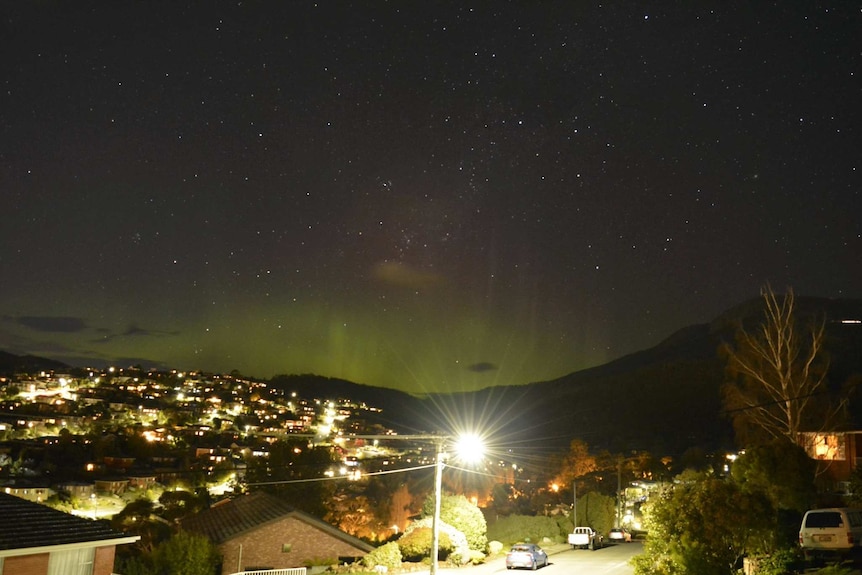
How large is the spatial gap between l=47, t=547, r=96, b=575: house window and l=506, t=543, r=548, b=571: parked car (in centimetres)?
2297

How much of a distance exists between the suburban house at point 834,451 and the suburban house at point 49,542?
36.3 m

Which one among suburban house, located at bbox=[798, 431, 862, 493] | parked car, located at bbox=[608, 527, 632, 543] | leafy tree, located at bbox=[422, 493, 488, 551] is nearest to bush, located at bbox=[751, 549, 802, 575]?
suburban house, located at bbox=[798, 431, 862, 493]

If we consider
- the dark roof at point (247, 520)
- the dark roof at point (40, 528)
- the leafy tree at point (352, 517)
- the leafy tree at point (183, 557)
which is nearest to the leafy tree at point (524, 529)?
the leafy tree at point (352, 517)

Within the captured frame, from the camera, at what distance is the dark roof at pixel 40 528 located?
683 inches

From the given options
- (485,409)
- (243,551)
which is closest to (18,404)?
(485,409)

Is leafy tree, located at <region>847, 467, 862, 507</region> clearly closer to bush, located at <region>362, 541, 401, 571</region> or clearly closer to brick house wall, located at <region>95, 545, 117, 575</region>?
bush, located at <region>362, 541, 401, 571</region>

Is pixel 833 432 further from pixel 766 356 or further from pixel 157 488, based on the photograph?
pixel 157 488

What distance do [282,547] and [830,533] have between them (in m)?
25.1

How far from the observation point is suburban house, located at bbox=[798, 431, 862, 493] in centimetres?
4200

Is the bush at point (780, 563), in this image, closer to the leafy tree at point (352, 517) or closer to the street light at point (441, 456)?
the street light at point (441, 456)

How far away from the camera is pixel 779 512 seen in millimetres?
28438

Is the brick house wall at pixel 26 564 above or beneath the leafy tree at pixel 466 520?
above

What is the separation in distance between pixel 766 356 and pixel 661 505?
1579cm

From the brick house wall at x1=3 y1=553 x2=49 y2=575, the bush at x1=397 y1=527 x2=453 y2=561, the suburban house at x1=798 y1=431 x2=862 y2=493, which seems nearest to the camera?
the brick house wall at x1=3 y1=553 x2=49 y2=575
